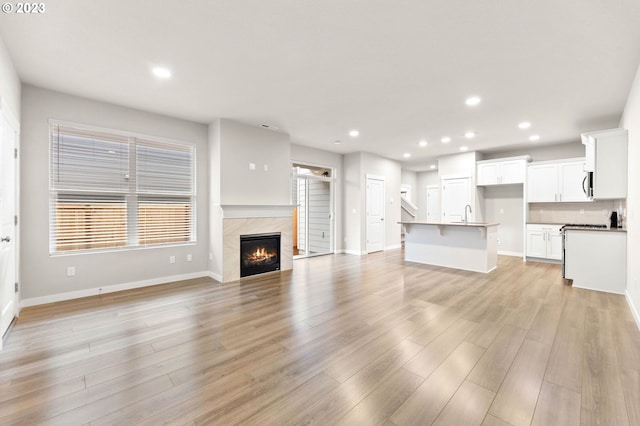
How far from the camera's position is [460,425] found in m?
1.59

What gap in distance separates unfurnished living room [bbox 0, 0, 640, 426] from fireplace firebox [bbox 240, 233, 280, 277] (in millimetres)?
41

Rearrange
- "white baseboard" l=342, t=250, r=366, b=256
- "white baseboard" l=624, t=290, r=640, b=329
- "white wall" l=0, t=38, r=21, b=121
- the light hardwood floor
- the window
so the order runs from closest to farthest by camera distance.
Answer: the light hardwood floor
"white wall" l=0, t=38, r=21, b=121
"white baseboard" l=624, t=290, r=640, b=329
the window
"white baseboard" l=342, t=250, r=366, b=256

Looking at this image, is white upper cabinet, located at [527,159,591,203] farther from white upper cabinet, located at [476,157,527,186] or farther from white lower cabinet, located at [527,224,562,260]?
white lower cabinet, located at [527,224,562,260]

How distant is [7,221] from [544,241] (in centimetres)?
911

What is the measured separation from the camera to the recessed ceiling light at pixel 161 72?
3166mm

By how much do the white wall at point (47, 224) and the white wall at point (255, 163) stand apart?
0.89 meters

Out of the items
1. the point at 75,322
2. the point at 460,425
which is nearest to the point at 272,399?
the point at 460,425

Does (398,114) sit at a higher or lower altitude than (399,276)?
higher

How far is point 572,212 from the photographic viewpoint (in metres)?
6.46

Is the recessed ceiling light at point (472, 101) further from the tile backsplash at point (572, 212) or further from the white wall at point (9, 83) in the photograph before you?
the white wall at point (9, 83)

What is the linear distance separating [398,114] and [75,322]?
522cm

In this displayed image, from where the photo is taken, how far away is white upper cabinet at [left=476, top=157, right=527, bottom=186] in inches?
266

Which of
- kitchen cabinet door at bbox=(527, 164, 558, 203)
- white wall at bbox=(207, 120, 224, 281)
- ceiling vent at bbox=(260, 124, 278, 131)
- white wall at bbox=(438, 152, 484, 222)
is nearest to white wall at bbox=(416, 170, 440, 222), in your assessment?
white wall at bbox=(438, 152, 484, 222)

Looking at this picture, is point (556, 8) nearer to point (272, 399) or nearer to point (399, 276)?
point (272, 399)
